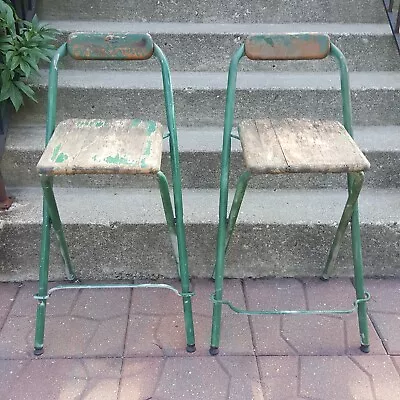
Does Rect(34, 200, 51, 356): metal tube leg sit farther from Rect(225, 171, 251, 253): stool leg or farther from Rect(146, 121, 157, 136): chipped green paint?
Rect(225, 171, 251, 253): stool leg

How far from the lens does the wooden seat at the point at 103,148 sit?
57.9 inches

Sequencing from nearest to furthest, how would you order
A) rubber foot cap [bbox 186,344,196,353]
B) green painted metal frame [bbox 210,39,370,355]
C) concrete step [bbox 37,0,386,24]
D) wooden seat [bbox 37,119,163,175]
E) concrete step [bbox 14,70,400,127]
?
wooden seat [bbox 37,119,163,175] → green painted metal frame [bbox 210,39,370,355] → rubber foot cap [bbox 186,344,196,353] → concrete step [bbox 14,70,400,127] → concrete step [bbox 37,0,386,24]

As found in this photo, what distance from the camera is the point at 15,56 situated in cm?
216

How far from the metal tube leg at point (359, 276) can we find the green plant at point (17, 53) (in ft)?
4.96

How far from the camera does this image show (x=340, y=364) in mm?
1894

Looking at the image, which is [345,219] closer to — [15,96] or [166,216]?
[166,216]

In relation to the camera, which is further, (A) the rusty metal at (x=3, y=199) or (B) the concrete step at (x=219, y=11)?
(B) the concrete step at (x=219, y=11)

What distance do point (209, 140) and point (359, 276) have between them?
1002 mm

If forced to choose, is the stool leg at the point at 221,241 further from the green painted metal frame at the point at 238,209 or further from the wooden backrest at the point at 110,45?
the wooden backrest at the point at 110,45

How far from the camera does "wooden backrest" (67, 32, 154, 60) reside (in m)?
1.73

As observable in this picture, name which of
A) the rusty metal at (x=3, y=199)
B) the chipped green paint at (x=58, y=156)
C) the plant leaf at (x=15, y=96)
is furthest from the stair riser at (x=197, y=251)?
the chipped green paint at (x=58, y=156)

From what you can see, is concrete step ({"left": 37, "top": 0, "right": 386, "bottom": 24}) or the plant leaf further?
concrete step ({"left": 37, "top": 0, "right": 386, "bottom": 24})

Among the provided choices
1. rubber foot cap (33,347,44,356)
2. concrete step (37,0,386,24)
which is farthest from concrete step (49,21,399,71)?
rubber foot cap (33,347,44,356)

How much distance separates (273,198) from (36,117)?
1.29 metres
